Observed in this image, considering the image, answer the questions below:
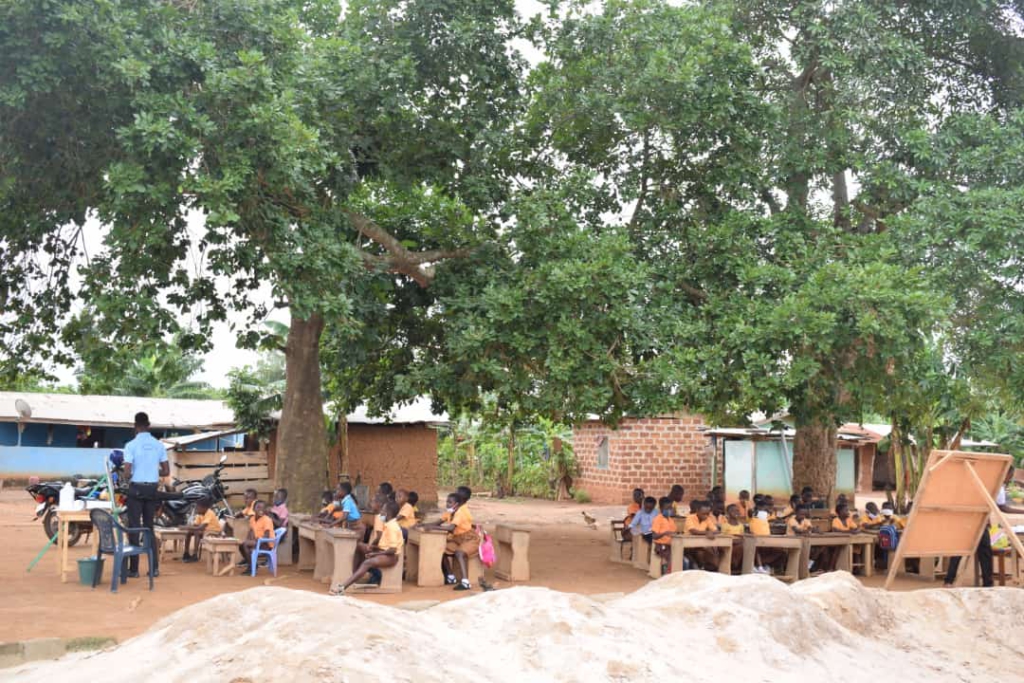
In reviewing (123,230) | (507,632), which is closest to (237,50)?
(123,230)

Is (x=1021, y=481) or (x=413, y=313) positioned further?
(x=1021, y=481)

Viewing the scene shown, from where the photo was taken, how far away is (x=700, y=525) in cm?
1180

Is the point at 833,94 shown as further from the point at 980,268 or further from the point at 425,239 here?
the point at 425,239

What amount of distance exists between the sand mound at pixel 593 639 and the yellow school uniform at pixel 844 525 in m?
2.97

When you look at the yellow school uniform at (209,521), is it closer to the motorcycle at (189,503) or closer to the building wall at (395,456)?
the motorcycle at (189,503)

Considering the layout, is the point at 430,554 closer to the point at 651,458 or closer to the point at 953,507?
the point at 953,507

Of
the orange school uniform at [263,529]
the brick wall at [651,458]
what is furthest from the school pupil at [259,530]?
the brick wall at [651,458]

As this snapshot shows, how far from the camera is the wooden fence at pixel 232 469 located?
59.8 ft

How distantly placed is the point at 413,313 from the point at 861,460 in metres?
25.4

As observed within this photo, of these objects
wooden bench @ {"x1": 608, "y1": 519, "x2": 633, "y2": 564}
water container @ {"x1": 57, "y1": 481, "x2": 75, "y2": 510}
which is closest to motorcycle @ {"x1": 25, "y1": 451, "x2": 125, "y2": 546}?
water container @ {"x1": 57, "y1": 481, "x2": 75, "y2": 510}

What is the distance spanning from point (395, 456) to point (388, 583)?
1126 cm

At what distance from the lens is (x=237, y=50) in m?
10.4

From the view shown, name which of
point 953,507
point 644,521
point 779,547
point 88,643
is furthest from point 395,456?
point 88,643

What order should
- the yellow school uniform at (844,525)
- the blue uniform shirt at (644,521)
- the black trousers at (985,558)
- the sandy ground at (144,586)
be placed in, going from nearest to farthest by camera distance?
the sandy ground at (144,586) → the black trousers at (985,558) → the blue uniform shirt at (644,521) → the yellow school uniform at (844,525)
